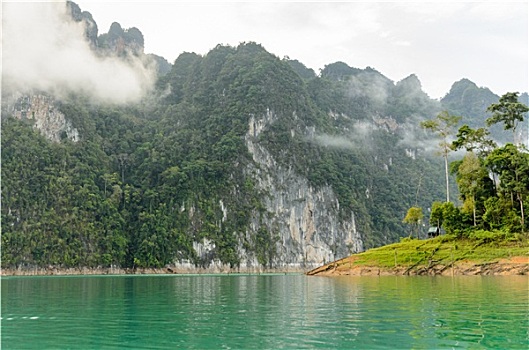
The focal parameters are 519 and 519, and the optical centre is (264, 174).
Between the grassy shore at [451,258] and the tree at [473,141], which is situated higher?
the tree at [473,141]

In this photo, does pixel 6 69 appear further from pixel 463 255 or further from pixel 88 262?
pixel 463 255

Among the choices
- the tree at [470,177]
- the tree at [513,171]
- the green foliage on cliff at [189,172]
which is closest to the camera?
the tree at [513,171]

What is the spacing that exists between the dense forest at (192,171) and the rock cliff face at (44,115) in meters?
0.81

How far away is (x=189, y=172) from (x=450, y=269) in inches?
3609

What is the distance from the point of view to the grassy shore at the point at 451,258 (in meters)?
51.3

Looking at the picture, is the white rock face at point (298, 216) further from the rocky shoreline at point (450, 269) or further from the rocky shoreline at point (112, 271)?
the rocky shoreline at point (450, 269)

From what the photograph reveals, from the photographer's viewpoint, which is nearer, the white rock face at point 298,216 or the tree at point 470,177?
the tree at point 470,177

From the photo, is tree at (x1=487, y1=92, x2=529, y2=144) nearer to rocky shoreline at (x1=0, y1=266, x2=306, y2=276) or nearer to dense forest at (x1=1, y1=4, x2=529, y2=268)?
dense forest at (x1=1, y1=4, x2=529, y2=268)

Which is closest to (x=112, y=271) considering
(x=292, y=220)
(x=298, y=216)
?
(x=292, y=220)

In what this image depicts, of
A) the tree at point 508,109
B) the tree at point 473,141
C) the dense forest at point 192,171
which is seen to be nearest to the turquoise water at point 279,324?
the tree at point 473,141

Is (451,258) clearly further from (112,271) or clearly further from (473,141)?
(112,271)

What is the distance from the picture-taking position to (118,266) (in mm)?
117500

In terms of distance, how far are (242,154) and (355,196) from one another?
41.6 meters

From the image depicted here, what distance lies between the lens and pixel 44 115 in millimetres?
132875
